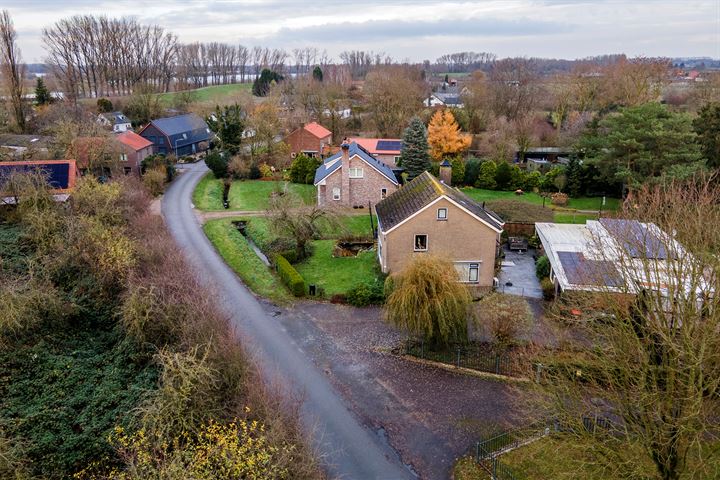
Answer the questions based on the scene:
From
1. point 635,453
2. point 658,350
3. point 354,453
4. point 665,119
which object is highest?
point 665,119

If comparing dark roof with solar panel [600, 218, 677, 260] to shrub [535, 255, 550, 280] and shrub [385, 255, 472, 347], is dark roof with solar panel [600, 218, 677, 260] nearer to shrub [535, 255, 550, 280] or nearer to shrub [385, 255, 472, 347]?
shrub [385, 255, 472, 347]

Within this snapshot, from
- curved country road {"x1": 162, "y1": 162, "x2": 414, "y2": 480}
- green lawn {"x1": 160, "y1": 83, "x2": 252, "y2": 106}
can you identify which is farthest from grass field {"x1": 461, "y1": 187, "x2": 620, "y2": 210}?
green lawn {"x1": 160, "y1": 83, "x2": 252, "y2": 106}

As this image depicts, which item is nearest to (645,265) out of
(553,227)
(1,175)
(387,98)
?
(553,227)

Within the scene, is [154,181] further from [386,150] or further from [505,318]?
[505,318]

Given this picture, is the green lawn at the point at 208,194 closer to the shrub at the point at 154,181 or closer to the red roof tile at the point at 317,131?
the shrub at the point at 154,181

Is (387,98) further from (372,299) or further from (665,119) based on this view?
(372,299)
